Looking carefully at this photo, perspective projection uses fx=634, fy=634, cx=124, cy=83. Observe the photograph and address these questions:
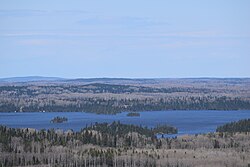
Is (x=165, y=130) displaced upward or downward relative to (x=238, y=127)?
downward

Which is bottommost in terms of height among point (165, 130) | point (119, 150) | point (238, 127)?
point (165, 130)

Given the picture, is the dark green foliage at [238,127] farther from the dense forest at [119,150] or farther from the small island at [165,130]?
the small island at [165,130]

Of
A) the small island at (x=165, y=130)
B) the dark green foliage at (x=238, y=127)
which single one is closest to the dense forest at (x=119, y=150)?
the dark green foliage at (x=238, y=127)

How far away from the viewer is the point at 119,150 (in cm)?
9038

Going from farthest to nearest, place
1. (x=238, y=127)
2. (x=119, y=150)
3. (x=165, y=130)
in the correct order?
(x=165, y=130), (x=238, y=127), (x=119, y=150)

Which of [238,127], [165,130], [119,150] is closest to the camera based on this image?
[119,150]

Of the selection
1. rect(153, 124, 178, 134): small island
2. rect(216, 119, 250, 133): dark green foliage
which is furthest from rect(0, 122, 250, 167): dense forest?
rect(153, 124, 178, 134): small island

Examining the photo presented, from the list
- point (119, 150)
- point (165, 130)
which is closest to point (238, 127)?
point (165, 130)

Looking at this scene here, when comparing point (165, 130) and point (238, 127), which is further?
point (165, 130)

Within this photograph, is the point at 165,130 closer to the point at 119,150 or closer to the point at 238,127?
the point at 238,127

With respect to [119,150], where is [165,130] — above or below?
below

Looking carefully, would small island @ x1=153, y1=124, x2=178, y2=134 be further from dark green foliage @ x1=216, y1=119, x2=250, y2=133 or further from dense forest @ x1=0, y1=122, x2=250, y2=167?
dense forest @ x1=0, y1=122, x2=250, y2=167

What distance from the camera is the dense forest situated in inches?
3209

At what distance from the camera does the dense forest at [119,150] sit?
81500 millimetres
